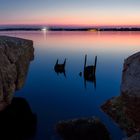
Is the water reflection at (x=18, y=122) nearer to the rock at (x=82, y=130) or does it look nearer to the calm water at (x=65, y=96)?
the calm water at (x=65, y=96)

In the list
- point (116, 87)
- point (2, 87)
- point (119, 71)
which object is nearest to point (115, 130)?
point (2, 87)

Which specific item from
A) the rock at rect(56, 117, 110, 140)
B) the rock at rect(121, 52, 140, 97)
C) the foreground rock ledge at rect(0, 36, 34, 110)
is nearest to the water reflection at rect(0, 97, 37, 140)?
the foreground rock ledge at rect(0, 36, 34, 110)

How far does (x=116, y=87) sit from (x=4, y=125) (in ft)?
67.6

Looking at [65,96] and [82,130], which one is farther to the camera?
[65,96]

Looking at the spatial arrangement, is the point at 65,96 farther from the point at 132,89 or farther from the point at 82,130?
the point at 132,89

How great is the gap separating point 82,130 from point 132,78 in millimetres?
8423

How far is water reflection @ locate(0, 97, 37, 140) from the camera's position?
22109 mm

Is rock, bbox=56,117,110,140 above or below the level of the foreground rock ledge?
below

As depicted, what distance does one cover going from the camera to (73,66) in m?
59.6

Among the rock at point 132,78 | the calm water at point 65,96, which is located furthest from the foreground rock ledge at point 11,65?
the rock at point 132,78

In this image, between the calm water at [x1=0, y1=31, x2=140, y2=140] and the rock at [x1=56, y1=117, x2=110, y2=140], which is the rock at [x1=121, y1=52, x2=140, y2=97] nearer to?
the rock at [x1=56, y1=117, x2=110, y2=140]

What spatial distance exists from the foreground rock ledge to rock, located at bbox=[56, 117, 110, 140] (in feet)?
19.2

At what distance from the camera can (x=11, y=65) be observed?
987 inches

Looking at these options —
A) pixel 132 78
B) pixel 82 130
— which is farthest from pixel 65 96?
pixel 132 78
